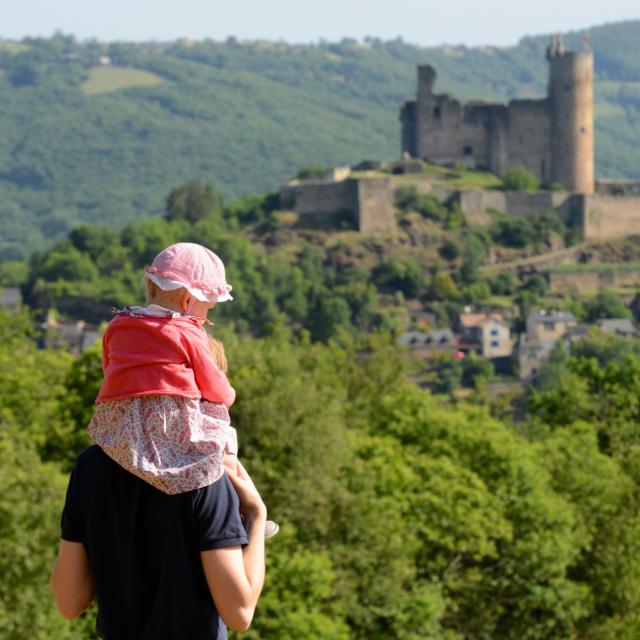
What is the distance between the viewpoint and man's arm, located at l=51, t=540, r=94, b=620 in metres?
5.10

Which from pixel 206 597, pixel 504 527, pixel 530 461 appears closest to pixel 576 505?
pixel 530 461

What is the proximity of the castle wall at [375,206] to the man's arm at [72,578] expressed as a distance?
74.9m

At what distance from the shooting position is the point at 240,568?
491 centimetres

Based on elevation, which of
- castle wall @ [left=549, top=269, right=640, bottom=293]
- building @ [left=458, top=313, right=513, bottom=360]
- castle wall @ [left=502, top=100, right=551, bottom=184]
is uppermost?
castle wall @ [left=502, top=100, right=551, bottom=184]

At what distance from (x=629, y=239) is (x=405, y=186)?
15.7m

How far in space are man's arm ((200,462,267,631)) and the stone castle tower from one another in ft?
270

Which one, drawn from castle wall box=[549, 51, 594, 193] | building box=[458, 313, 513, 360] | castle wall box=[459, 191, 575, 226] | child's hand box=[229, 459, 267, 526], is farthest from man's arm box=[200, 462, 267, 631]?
castle wall box=[549, 51, 594, 193]

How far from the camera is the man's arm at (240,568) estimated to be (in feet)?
16.0

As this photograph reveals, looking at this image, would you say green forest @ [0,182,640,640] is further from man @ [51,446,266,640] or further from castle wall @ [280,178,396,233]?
castle wall @ [280,178,396,233]

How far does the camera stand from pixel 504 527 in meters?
25.9

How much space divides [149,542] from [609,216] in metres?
85.8

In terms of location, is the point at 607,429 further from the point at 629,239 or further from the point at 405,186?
the point at 629,239

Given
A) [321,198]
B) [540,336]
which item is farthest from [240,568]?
[321,198]

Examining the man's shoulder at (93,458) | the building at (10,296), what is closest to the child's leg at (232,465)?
the man's shoulder at (93,458)
